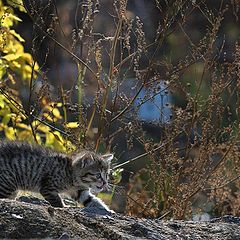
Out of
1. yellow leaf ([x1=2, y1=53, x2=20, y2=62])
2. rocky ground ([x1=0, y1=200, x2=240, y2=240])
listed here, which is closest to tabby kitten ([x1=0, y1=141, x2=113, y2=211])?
yellow leaf ([x1=2, y1=53, x2=20, y2=62])

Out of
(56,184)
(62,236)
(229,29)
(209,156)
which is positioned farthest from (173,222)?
(229,29)

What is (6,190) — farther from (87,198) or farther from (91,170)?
(91,170)

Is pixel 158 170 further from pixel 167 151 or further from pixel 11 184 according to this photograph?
pixel 11 184

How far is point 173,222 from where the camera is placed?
15.5 ft

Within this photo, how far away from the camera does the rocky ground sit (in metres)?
4.03

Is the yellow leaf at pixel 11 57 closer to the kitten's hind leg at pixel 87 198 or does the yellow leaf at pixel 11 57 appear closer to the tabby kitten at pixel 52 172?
the tabby kitten at pixel 52 172

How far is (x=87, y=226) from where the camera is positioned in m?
4.23

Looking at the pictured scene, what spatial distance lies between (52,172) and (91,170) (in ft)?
1.44

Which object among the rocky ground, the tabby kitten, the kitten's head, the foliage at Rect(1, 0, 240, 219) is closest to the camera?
the rocky ground

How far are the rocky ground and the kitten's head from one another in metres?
1.52

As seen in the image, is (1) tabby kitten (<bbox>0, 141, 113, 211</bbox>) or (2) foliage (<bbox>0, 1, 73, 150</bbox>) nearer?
(1) tabby kitten (<bbox>0, 141, 113, 211</bbox>)

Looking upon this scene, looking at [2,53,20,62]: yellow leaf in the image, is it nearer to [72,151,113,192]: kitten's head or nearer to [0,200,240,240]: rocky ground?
[72,151,113,192]: kitten's head

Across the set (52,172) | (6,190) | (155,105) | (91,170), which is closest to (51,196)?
(52,172)

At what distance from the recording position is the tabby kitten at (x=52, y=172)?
5867mm
